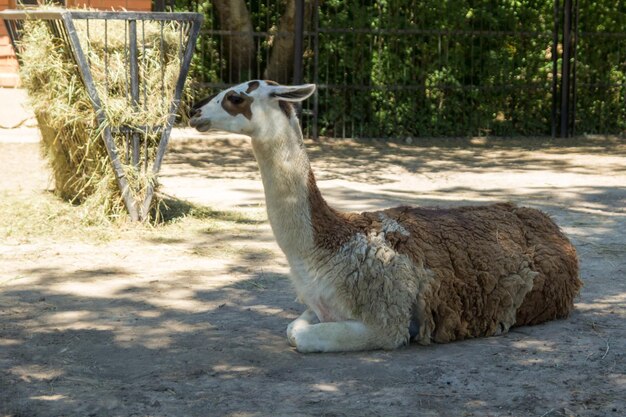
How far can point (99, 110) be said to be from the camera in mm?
8438

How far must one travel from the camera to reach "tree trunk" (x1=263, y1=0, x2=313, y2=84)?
1523cm

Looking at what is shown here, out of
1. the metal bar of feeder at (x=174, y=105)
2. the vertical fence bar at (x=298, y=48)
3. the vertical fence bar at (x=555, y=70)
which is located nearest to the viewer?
the metal bar of feeder at (x=174, y=105)

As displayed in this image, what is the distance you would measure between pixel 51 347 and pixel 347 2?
1085 centimetres

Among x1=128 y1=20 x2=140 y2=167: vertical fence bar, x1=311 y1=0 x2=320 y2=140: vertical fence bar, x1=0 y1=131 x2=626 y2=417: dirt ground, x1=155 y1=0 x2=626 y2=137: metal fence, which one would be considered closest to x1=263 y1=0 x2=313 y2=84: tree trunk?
x1=155 y1=0 x2=626 y2=137: metal fence

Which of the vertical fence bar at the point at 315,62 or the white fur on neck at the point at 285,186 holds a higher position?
the vertical fence bar at the point at 315,62

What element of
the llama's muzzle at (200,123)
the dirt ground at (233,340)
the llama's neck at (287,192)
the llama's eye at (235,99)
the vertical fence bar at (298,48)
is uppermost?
the vertical fence bar at (298,48)

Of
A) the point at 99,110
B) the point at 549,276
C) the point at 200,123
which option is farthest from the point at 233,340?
the point at 99,110

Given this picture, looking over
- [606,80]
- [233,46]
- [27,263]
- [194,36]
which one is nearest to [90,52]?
[194,36]

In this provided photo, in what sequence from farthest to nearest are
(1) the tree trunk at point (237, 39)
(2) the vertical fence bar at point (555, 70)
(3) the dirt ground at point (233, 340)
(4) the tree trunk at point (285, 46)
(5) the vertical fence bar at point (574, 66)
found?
(2) the vertical fence bar at point (555, 70) → (5) the vertical fence bar at point (574, 66) → (4) the tree trunk at point (285, 46) → (1) the tree trunk at point (237, 39) → (3) the dirt ground at point (233, 340)

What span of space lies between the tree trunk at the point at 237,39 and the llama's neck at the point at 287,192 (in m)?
9.95

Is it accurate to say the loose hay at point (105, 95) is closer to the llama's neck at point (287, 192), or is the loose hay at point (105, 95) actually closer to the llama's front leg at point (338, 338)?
the llama's neck at point (287, 192)

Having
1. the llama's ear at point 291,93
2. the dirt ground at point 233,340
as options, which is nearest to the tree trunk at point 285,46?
the dirt ground at point 233,340

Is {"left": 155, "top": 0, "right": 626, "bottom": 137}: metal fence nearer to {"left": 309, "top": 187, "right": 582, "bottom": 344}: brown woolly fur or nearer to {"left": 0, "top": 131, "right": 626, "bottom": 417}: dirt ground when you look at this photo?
{"left": 0, "top": 131, "right": 626, "bottom": 417}: dirt ground

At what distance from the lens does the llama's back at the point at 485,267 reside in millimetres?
5359
